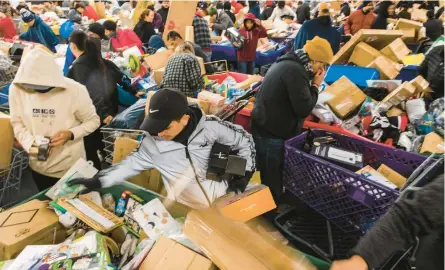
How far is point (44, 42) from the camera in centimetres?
588

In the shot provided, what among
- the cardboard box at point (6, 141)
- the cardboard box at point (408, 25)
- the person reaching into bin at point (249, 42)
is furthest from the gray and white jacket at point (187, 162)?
the cardboard box at point (408, 25)

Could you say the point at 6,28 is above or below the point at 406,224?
below

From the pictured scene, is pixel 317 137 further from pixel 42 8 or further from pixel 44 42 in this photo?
pixel 42 8

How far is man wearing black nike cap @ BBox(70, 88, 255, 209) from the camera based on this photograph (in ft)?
6.40

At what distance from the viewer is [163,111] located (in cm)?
191

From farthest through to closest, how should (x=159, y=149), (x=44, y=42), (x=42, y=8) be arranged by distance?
(x=42, y=8), (x=44, y=42), (x=159, y=149)

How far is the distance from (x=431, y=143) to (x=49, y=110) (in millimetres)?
3122

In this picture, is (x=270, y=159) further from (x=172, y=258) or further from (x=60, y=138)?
(x=60, y=138)

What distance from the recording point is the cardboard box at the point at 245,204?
2.21m

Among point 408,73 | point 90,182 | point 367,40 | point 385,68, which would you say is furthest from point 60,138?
point 408,73

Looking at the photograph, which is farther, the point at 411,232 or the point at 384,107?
the point at 384,107

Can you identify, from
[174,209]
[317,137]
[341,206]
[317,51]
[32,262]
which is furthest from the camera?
[317,137]

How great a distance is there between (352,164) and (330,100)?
116 centimetres

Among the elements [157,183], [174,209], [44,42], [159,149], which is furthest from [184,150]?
[44,42]
